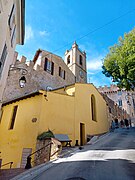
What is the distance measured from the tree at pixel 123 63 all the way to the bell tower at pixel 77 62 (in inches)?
562

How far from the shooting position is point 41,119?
1073cm

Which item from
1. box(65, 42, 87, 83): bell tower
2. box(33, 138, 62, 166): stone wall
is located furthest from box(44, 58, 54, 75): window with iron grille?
box(33, 138, 62, 166): stone wall

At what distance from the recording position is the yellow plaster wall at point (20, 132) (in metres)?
10.4

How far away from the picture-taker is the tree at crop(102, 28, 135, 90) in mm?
13595

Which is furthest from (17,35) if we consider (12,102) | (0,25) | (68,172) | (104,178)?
(104,178)

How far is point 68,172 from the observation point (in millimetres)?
5188

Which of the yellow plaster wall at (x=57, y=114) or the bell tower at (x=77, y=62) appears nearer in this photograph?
the yellow plaster wall at (x=57, y=114)

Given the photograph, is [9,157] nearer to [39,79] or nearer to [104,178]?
[104,178]

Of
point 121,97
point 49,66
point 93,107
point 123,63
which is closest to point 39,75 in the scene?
point 49,66

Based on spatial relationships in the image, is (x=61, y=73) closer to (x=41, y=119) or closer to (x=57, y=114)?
(x=57, y=114)

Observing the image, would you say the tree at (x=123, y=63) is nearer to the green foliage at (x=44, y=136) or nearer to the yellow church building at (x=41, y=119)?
the yellow church building at (x=41, y=119)

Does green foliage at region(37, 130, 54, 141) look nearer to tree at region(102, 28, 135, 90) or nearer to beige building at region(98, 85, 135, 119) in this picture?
tree at region(102, 28, 135, 90)

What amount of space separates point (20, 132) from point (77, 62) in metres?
24.6

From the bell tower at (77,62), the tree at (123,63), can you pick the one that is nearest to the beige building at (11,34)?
the tree at (123,63)
